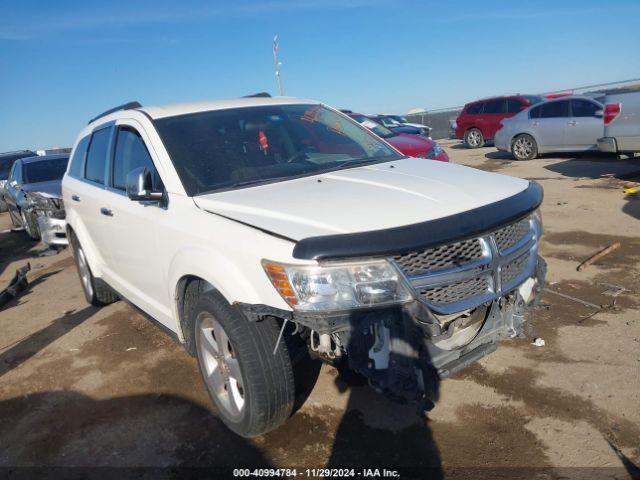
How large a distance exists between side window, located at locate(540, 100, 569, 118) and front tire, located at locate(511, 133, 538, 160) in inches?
28.7

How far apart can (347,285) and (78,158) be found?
13.3 ft

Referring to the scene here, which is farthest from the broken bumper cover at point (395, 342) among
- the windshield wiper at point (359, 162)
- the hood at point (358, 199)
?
the windshield wiper at point (359, 162)

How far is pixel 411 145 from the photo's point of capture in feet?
26.6

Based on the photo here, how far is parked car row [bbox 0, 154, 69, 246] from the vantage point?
7.78 metres

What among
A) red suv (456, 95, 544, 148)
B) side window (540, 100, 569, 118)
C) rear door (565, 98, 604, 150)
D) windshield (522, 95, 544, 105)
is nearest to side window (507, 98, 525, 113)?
red suv (456, 95, 544, 148)

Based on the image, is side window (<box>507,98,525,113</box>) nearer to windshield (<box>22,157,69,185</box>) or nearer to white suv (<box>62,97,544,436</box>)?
windshield (<box>22,157,69,185</box>)

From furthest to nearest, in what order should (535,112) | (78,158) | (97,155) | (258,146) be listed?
(535,112) → (78,158) → (97,155) → (258,146)

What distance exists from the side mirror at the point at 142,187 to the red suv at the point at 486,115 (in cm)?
1617

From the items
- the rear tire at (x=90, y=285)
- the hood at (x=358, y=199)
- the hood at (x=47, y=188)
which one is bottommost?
the rear tire at (x=90, y=285)

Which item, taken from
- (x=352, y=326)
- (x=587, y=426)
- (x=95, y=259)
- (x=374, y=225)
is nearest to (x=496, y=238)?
(x=374, y=225)

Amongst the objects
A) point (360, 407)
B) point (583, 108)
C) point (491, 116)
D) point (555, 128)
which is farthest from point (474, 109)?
point (360, 407)

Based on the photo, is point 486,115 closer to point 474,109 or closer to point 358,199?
point 474,109

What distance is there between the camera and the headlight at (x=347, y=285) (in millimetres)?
2262

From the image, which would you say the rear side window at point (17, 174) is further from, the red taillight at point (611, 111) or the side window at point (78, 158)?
the red taillight at point (611, 111)
